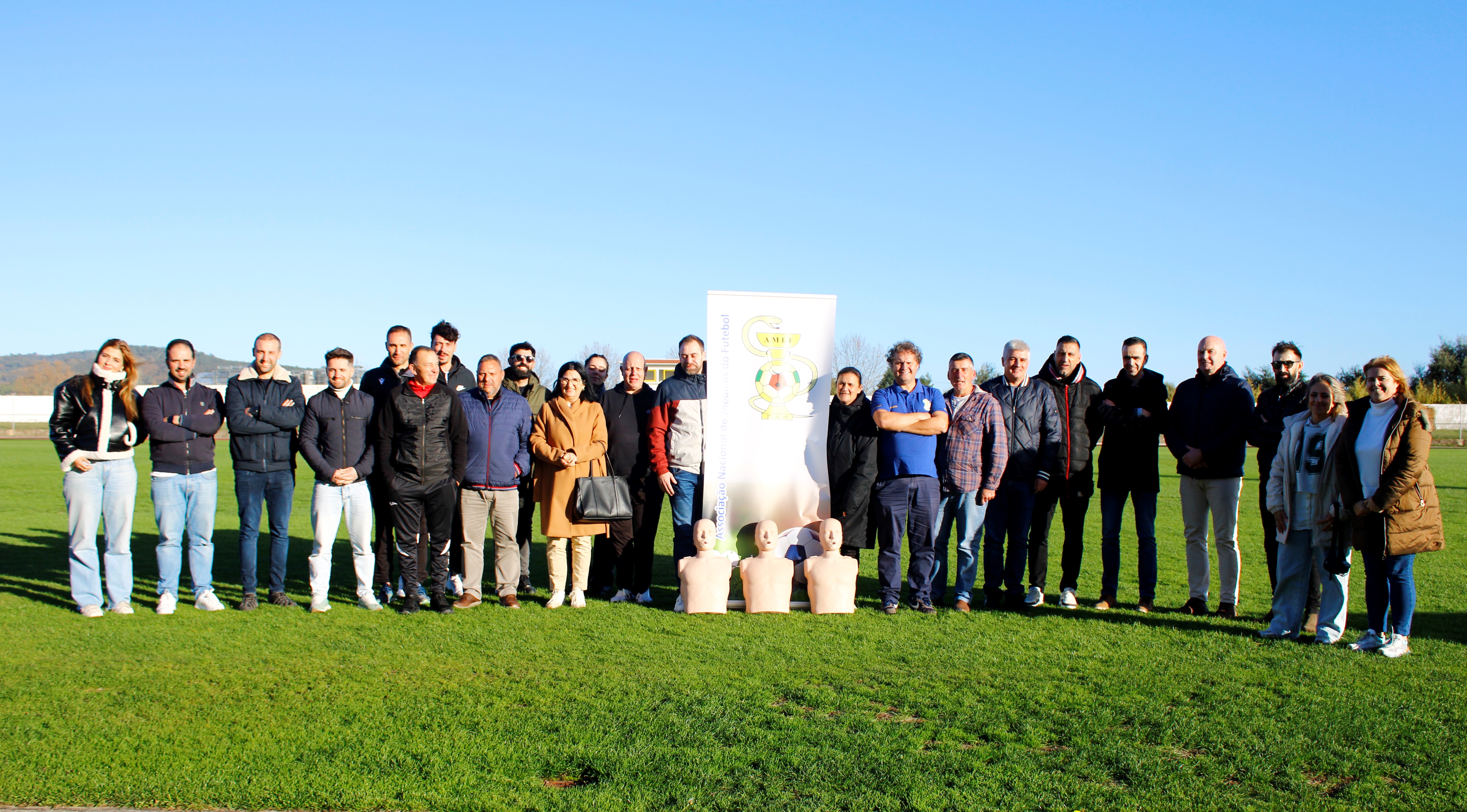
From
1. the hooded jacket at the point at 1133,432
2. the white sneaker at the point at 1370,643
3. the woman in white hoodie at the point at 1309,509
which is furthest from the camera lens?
the hooded jacket at the point at 1133,432

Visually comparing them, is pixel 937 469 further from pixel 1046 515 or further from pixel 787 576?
pixel 787 576

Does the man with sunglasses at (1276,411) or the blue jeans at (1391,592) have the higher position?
the man with sunglasses at (1276,411)

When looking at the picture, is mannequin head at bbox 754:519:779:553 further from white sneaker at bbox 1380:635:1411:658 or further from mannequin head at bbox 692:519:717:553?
white sneaker at bbox 1380:635:1411:658

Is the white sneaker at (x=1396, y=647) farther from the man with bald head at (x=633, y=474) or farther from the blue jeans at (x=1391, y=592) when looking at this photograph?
the man with bald head at (x=633, y=474)

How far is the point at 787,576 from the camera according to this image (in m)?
6.81

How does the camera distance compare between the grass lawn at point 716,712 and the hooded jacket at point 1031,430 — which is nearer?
the grass lawn at point 716,712

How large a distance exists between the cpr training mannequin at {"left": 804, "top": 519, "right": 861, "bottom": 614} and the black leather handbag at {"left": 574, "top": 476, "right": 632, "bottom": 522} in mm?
1434

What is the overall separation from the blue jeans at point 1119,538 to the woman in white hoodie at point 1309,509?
906 mm

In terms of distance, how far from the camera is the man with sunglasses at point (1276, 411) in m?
6.64

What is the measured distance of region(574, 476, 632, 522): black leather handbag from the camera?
6.77 meters

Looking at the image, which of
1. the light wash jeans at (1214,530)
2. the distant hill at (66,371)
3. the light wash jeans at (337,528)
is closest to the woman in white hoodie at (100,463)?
the light wash jeans at (337,528)

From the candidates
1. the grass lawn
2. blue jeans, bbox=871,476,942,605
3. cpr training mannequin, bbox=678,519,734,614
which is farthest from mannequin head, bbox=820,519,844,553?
cpr training mannequin, bbox=678,519,734,614

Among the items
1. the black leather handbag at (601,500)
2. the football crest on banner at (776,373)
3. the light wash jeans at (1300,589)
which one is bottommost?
the light wash jeans at (1300,589)

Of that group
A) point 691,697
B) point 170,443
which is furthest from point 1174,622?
point 170,443
